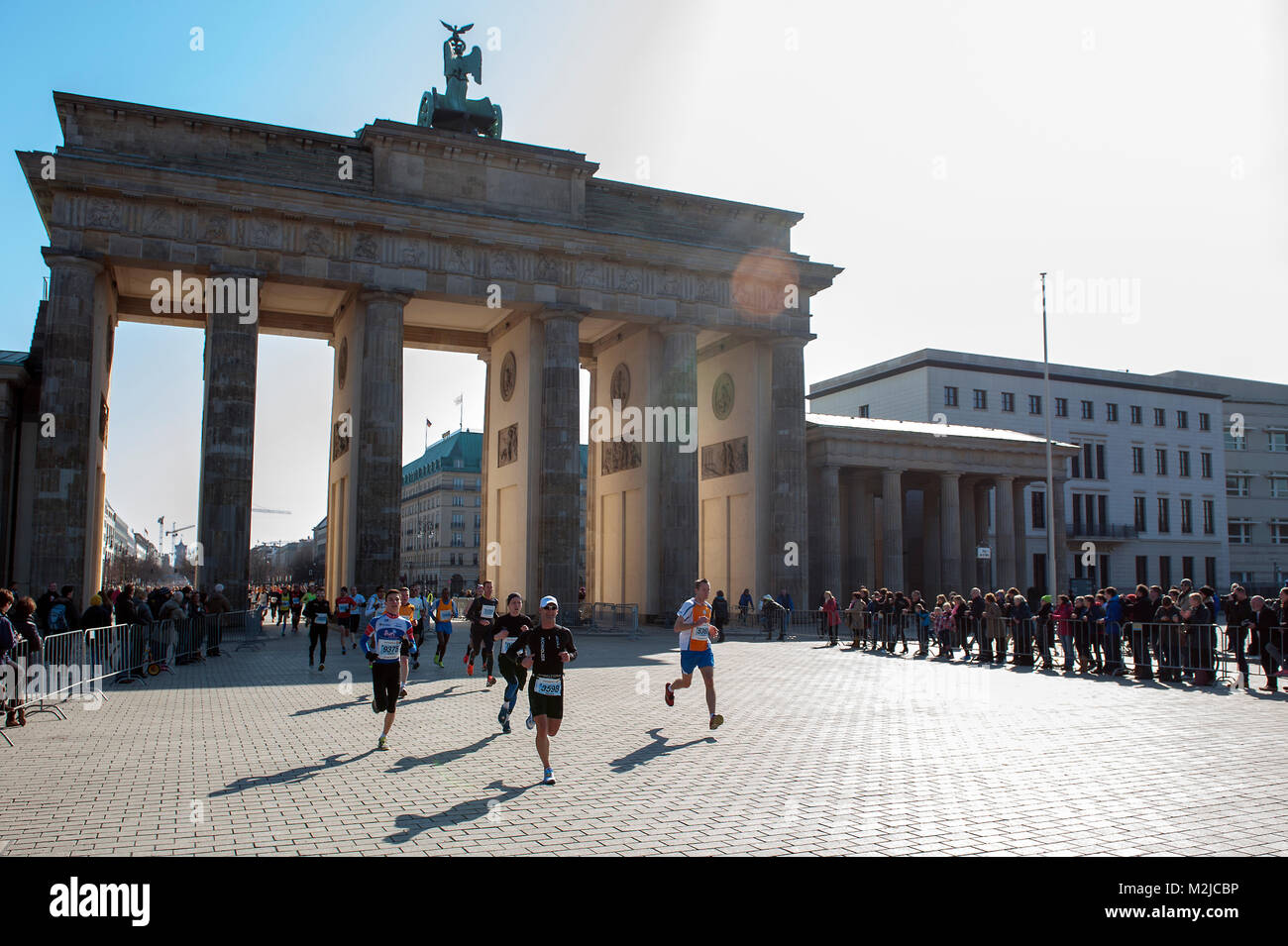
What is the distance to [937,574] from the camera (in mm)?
50562

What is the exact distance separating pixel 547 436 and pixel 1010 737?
2680 cm

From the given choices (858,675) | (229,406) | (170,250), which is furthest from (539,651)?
(170,250)

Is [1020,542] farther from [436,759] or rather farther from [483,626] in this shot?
[436,759]

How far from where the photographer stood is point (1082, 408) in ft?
222

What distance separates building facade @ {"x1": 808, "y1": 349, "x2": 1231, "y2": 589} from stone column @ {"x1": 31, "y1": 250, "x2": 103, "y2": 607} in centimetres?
4796

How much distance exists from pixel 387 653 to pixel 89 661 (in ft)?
24.3

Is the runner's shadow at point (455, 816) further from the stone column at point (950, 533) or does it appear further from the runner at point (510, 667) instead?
the stone column at point (950, 533)

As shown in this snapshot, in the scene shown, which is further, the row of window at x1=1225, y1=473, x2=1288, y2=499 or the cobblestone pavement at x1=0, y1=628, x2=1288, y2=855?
the row of window at x1=1225, y1=473, x2=1288, y2=499

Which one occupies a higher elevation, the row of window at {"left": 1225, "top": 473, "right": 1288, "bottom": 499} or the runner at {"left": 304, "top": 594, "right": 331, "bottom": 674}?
the row of window at {"left": 1225, "top": 473, "right": 1288, "bottom": 499}

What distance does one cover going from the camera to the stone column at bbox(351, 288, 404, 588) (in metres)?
34.3

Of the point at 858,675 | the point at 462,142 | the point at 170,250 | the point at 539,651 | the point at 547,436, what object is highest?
the point at 462,142

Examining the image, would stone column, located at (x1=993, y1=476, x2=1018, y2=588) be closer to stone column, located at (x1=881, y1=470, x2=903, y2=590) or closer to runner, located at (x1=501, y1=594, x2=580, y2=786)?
stone column, located at (x1=881, y1=470, x2=903, y2=590)

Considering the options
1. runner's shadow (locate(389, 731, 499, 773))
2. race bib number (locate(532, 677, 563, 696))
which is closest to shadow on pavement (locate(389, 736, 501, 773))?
runner's shadow (locate(389, 731, 499, 773))
